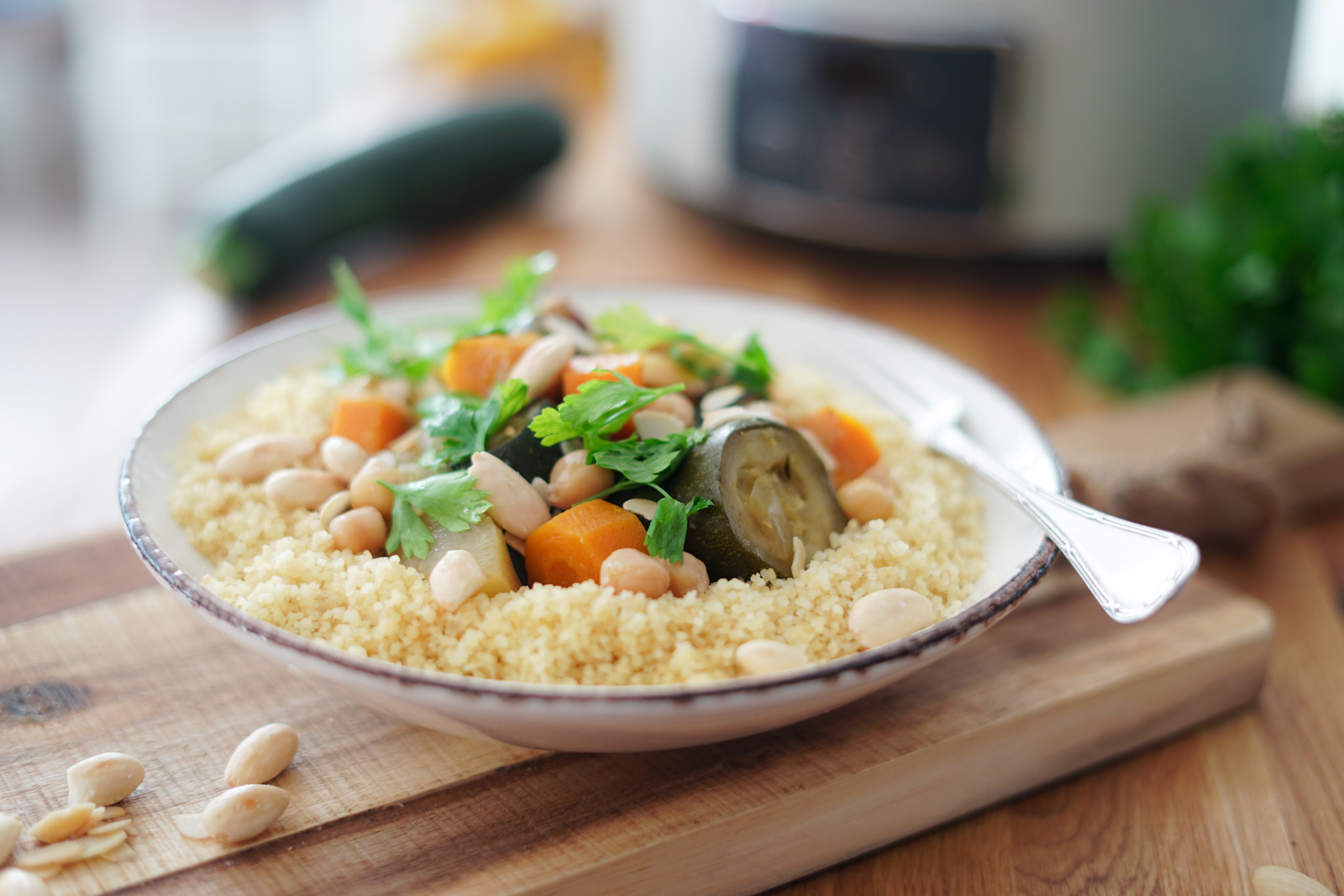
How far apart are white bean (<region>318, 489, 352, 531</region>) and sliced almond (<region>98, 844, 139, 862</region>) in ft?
0.97

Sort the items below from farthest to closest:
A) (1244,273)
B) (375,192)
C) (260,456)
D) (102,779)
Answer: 1. (375,192)
2. (1244,273)
3. (260,456)
4. (102,779)

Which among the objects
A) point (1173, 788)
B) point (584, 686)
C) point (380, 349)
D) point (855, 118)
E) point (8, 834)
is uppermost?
point (855, 118)

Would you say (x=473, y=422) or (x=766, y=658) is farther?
(x=473, y=422)

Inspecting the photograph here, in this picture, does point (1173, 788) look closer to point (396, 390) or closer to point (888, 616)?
point (888, 616)

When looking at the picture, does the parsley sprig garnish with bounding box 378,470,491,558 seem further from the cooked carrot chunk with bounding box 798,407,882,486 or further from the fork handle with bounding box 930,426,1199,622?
the fork handle with bounding box 930,426,1199,622

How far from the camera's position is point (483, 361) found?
114 cm

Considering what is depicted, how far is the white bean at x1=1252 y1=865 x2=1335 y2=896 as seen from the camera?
89 centimetres

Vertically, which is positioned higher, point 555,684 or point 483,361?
point 483,361

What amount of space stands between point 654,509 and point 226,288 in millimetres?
1513

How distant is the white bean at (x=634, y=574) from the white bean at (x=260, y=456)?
379mm

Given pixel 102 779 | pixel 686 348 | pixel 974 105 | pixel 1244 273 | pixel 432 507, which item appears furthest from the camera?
pixel 974 105

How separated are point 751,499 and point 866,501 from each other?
5.5 inches

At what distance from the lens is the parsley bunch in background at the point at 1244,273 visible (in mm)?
1655

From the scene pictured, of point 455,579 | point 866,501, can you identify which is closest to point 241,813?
point 455,579
